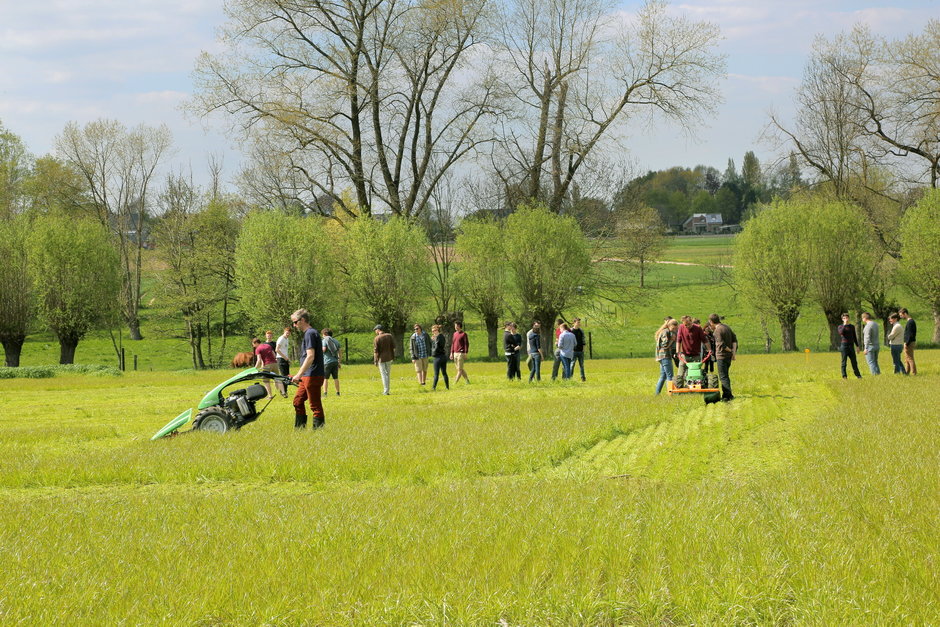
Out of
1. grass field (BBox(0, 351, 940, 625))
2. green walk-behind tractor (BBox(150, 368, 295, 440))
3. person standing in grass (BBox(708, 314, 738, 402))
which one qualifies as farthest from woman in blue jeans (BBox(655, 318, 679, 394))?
green walk-behind tractor (BBox(150, 368, 295, 440))

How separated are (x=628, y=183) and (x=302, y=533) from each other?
172 ft

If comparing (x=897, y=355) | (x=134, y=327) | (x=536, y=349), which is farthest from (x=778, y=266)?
(x=134, y=327)

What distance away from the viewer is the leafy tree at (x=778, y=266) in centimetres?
5178

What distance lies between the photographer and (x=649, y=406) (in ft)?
53.1

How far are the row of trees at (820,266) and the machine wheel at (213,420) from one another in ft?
147

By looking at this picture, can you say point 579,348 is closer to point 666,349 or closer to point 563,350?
point 563,350

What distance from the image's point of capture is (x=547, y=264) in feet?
166

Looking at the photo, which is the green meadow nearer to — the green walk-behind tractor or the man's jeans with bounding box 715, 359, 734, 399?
the man's jeans with bounding box 715, 359, 734, 399

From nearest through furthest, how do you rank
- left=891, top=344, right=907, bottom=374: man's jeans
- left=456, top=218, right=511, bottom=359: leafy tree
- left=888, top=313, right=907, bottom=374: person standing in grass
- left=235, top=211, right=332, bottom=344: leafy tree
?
left=888, top=313, right=907, bottom=374: person standing in grass → left=891, top=344, right=907, bottom=374: man's jeans → left=235, top=211, right=332, bottom=344: leafy tree → left=456, top=218, right=511, bottom=359: leafy tree

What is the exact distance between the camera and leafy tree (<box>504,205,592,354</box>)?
1987 inches

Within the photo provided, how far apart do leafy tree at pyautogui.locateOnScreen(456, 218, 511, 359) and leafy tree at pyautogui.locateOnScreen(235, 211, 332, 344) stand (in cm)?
888

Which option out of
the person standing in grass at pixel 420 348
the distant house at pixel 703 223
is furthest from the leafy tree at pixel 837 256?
the distant house at pixel 703 223

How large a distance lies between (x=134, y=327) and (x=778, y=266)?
161 feet

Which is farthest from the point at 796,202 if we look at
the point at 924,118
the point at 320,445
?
the point at 320,445
